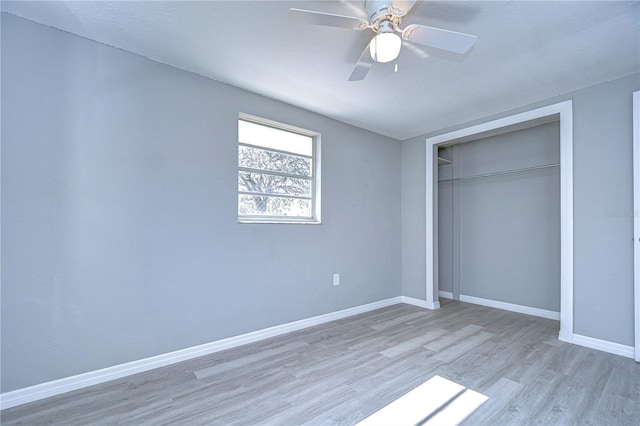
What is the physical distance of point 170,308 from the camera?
2.37m

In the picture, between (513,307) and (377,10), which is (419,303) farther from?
(377,10)

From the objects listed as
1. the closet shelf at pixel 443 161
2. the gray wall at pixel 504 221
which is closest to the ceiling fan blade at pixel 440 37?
the gray wall at pixel 504 221

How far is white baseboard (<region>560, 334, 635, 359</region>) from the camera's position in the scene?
247cm

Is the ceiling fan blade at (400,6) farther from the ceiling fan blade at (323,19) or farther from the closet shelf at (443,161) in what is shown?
the closet shelf at (443,161)

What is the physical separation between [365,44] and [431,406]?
248cm

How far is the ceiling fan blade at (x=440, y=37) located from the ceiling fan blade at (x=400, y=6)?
97 mm

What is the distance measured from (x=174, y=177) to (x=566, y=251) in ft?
12.2

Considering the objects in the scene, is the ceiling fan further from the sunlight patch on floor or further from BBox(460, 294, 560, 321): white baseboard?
BBox(460, 294, 560, 321): white baseboard

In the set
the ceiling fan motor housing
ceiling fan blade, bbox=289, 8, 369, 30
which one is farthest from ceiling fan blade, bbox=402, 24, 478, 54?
ceiling fan blade, bbox=289, 8, 369, 30

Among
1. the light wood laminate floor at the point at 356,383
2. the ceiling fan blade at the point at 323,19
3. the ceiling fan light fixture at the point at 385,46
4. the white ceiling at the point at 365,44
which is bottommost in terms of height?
the light wood laminate floor at the point at 356,383

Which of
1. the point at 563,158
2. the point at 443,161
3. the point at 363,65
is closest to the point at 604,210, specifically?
the point at 563,158

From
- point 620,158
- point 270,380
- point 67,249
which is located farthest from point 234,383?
point 620,158

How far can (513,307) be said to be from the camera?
3850 millimetres

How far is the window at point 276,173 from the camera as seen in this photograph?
9.62ft
